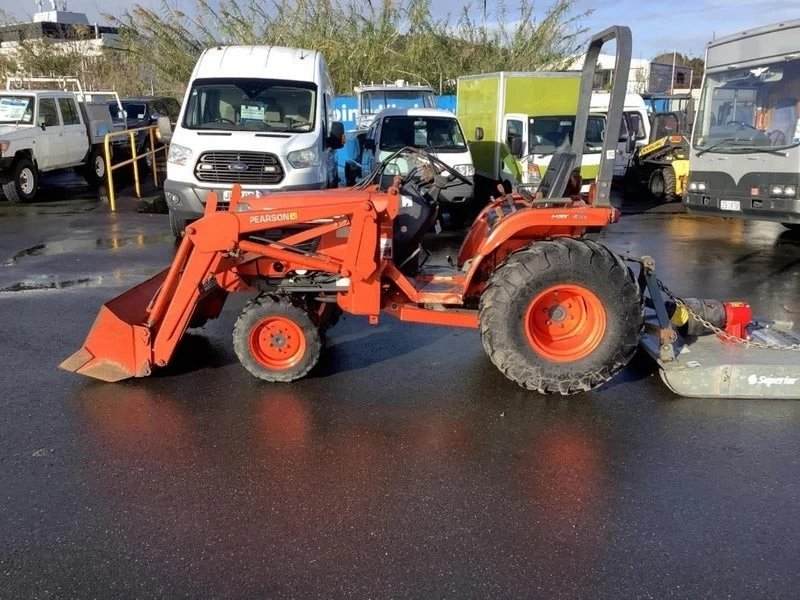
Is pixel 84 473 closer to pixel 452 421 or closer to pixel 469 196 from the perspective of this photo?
pixel 452 421

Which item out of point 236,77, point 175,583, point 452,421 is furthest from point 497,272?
point 236,77

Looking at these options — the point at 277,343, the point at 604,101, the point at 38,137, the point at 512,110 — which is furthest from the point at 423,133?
the point at 277,343

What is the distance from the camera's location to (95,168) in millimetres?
17906

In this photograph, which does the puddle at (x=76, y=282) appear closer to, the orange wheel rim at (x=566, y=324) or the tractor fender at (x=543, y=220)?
the tractor fender at (x=543, y=220)

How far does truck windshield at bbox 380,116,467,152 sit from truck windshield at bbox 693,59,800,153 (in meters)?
4.28

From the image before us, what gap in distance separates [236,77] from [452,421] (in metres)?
7.69

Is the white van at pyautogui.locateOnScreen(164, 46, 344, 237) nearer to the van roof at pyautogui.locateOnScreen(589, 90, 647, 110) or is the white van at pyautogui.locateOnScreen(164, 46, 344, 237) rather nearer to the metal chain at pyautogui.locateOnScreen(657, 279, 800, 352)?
the metal chain at pyautogui.locateOnScreen(657, 279, 800, 352)

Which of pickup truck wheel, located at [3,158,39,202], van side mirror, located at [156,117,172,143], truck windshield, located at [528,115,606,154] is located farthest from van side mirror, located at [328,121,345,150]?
pickup truck wheel, located at [3,158,39,202]

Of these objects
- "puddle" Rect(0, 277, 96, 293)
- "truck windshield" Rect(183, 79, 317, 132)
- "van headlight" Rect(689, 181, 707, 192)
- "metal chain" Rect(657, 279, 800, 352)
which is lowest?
"puddle" Rect(0, 277, 96, 293)

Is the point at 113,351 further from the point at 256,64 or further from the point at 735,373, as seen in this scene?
the point at 256,64

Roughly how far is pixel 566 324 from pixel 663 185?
12.1 m

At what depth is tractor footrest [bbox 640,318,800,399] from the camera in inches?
187

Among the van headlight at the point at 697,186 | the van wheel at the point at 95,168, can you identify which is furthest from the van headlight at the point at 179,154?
the van wheel at the point at 95,168

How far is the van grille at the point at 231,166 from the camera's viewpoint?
31.5 ft
